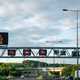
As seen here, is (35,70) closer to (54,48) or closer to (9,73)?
(9,73)

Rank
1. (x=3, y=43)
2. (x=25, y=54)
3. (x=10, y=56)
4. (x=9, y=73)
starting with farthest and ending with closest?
(x=9, y=73) < (x=10, y=56) < (x=25, y=54) < (x=3, y=43)

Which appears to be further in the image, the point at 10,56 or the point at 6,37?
the point at 10,56

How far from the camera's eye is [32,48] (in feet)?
298

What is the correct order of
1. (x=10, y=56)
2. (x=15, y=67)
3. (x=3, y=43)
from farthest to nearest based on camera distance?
(x=15, y=67) → (x=10, y=56) → (x=3, y=43)

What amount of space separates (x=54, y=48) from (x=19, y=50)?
6.77 meters

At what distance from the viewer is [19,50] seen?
89750 millimetres

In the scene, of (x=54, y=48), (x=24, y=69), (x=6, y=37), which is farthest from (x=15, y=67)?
(x=6, y=37)

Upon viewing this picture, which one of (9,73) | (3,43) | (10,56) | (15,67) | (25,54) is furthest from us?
(15,67)

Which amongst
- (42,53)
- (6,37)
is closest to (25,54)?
(42,53)

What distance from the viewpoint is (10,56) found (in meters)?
90.6

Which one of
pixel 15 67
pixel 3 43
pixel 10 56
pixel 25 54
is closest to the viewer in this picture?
pixel 3 43

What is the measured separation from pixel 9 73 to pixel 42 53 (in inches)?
2122

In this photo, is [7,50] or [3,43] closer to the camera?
[3,43]

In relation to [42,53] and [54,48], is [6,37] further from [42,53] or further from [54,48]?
[54,48]
